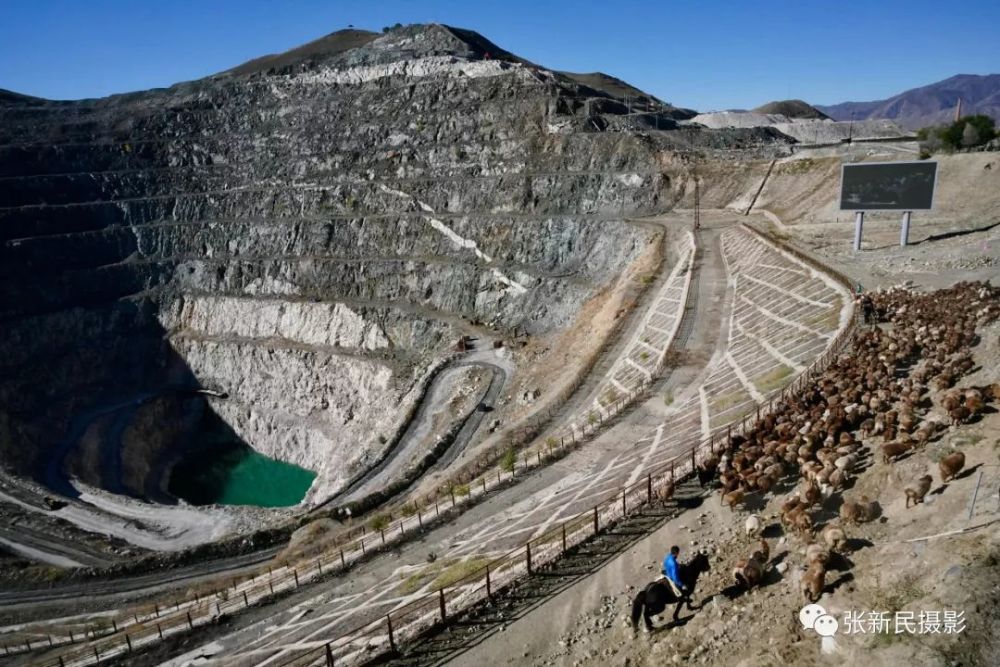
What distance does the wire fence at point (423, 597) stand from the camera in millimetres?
14828

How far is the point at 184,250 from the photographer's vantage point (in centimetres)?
7944

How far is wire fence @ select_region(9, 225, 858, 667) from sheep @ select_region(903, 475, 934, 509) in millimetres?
5952

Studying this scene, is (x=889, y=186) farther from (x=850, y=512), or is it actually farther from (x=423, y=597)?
(x=423, y=597)

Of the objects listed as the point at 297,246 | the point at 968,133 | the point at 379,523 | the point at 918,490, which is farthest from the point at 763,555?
the point at 297,246

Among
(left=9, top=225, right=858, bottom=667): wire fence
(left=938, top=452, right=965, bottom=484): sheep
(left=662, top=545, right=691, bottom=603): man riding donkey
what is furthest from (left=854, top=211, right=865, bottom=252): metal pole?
(left=662, top=545, right=691, bottom=603): man riding donkey

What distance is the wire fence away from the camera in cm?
1483

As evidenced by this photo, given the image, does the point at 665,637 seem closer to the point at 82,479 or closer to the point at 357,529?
the point at 357,529

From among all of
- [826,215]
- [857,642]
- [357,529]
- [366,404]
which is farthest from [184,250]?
[857,642]

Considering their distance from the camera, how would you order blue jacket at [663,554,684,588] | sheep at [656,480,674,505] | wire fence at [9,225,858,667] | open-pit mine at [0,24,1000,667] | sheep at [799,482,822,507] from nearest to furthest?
blue jacket at [663,554,684,588], sheep at [799,482,822,507], wire fence at [9,225,858,667], sheep at [656,480,674,505], open-pit mine at [0,24,1000,667]

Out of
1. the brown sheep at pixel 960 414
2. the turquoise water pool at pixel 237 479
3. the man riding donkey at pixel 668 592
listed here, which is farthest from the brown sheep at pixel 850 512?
the turquoise water pool at pixel 237 479

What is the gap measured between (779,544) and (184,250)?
272 feet

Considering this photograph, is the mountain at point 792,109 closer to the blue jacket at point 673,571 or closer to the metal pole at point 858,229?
the metal pole at point 858,229

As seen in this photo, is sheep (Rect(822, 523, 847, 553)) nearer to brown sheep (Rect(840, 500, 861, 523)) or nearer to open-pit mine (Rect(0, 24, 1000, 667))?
brown sheep (Rect(840, 500, 861, 523))

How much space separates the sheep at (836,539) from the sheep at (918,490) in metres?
1.59
